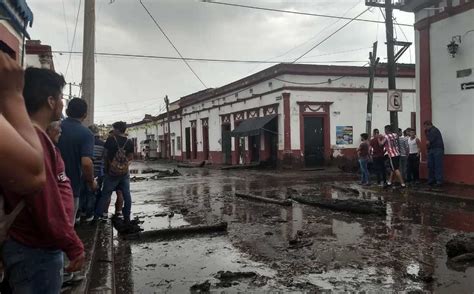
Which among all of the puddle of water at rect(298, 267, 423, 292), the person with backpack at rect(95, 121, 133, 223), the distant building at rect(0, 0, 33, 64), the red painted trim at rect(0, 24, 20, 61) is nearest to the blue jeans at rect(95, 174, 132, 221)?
the person with backpack at rect(95, 121, 133, 223)

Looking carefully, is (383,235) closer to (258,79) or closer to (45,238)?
(45,238)

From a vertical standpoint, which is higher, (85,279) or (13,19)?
(13,19)

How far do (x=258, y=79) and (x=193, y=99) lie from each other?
47.6ft

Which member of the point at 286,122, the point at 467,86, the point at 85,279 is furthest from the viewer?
the point at 286,122

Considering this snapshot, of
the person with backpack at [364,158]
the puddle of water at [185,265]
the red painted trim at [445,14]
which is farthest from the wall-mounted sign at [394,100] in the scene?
the puddle of water at [185,265]

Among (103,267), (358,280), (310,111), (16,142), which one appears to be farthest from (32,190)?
(310,111)

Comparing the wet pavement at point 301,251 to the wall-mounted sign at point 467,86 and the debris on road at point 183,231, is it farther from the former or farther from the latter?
the wall-mounted sign at point 467,86

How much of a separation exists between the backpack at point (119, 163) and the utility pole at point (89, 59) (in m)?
4.55

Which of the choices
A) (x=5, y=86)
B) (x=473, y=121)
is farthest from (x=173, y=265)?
(x=473, y=121)

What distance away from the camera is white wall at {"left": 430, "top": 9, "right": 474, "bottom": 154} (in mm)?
11805

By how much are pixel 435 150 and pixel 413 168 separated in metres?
1.59

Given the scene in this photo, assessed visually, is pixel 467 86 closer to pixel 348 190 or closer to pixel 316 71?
pixel 348 190

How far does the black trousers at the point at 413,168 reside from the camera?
13539 millimetres

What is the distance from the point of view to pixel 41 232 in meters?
1.98
